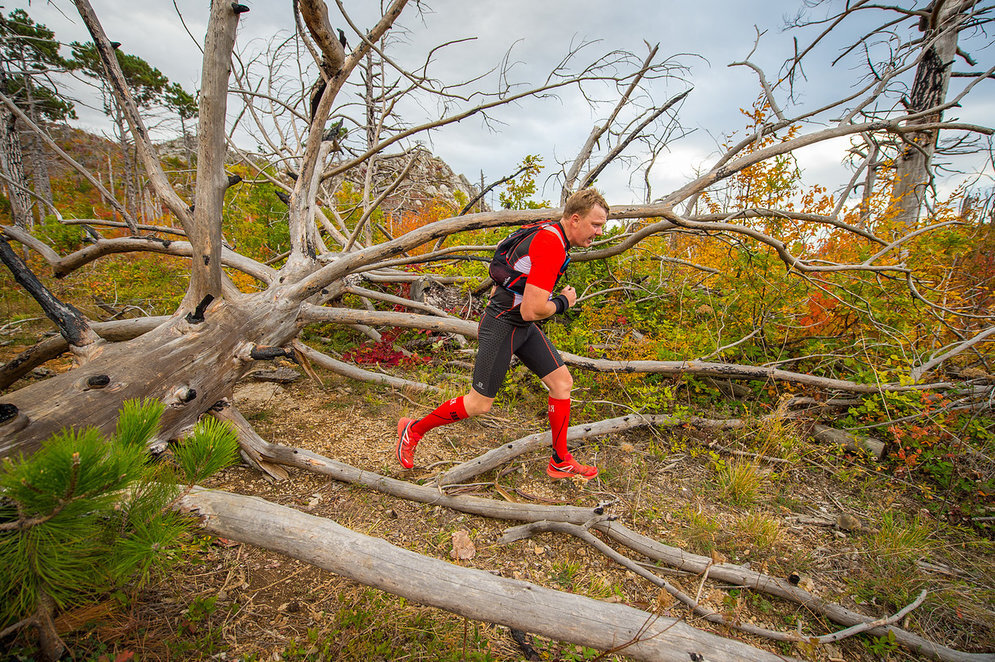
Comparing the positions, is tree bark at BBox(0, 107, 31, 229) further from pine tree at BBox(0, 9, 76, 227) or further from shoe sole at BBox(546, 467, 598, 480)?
shoe sole at BBox(546, 467, 598, 480)

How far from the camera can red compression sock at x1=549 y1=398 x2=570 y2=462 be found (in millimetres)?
3020

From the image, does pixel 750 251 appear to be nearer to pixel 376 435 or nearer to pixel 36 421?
pixel 376 435

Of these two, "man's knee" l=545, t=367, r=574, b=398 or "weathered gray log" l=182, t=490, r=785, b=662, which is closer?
"weathered gray log" l=182, t=490, r=785, b=662

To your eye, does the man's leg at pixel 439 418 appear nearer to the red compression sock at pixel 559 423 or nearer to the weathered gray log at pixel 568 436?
the weathered gray log at pixel 568 436

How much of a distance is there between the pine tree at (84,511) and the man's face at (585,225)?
218cm

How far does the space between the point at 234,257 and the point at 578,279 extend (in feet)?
13.8

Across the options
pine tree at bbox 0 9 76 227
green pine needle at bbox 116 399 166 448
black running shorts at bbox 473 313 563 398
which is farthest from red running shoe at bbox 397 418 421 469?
pine tree at bbox 0 9 76 227

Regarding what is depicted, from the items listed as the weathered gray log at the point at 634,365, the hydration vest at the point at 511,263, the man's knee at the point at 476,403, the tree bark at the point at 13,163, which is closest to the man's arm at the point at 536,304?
the hydration vest at the point at 511,263

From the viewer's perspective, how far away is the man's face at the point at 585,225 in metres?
2.47

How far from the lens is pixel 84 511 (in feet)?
3.71

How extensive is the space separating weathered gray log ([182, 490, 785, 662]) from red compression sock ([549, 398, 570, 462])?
135 cm

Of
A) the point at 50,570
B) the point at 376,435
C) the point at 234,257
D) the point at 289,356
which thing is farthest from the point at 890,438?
the point at 234,257

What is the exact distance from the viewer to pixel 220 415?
3.02m

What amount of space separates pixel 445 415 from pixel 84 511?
208 centimetres
